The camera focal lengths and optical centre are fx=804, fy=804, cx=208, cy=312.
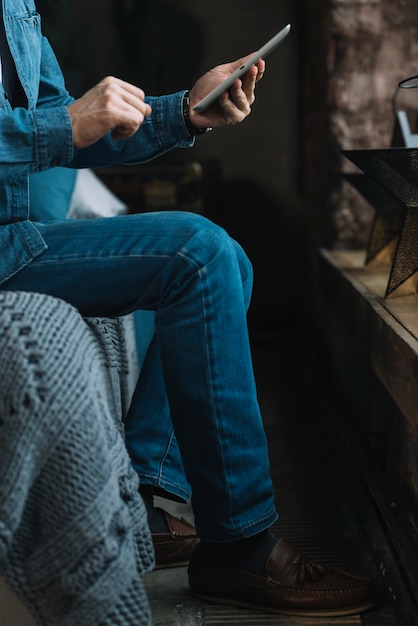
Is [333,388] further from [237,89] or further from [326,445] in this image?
[237,89]

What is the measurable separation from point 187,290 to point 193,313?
0.04m

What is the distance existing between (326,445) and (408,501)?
730 millimetres

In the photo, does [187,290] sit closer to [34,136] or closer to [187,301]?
[187,301]


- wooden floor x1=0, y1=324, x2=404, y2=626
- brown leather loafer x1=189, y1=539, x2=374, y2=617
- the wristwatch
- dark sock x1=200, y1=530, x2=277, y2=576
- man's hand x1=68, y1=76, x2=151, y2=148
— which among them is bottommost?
wooden floor x1=0, y1=324, x2=404, y2=626

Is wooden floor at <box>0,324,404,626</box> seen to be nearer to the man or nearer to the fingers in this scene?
the man

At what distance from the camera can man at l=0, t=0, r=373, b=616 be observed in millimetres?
1229

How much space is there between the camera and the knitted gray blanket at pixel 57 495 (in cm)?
104

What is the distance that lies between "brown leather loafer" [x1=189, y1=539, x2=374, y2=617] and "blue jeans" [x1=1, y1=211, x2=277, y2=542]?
95 millimetres

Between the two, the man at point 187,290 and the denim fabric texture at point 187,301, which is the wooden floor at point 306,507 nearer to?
the man at point 187,290

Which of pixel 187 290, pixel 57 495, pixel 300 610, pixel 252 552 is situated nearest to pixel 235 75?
pixel 187 290

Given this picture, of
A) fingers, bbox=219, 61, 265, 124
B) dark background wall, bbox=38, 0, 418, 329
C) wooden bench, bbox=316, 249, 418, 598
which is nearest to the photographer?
fingers, bbox=219, 61, 265, 124

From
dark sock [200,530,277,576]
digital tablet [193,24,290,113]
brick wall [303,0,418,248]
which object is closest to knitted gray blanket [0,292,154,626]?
dark sock [200,530,277,576]

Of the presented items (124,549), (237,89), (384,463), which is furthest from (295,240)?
(124,549)

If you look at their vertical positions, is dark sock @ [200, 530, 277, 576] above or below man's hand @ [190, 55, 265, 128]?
below
